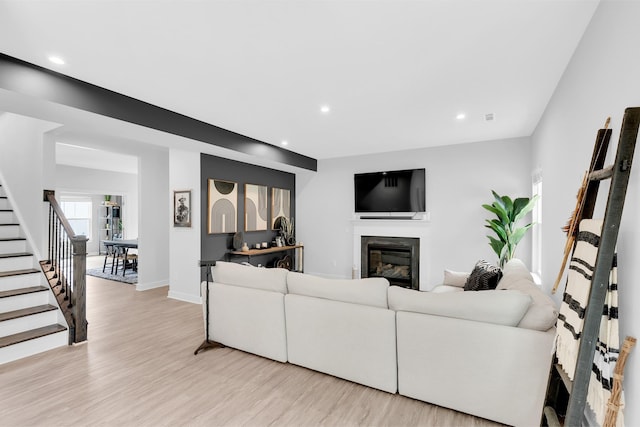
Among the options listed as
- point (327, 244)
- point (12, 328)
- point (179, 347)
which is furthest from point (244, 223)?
point (12, 328)

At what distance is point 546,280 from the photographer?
10.5 feet

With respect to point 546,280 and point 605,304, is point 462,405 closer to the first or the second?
point 605,304

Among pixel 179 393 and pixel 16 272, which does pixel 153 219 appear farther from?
pixel 179 393

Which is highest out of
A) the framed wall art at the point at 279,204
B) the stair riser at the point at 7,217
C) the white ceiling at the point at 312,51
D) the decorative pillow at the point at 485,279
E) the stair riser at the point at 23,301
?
the white ceiling at the point at 312,51

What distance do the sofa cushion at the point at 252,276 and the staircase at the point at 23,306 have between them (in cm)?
180

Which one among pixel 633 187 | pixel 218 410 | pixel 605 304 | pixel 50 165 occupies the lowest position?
pixel 218 410

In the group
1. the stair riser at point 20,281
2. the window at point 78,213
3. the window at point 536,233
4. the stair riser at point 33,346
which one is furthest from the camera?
the window at point 78,213

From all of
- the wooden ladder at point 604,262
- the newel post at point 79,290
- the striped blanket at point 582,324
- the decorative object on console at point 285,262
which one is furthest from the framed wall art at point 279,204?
the wooden ladder at point 604,262

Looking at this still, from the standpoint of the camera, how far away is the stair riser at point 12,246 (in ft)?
12.4

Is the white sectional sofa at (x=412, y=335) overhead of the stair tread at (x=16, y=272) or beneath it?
beneath

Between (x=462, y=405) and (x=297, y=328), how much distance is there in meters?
1.35

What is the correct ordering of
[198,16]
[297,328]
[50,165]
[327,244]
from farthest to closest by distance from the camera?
1. [327,244]
2. [50,165]
3. [297,328]
4. [198,16]

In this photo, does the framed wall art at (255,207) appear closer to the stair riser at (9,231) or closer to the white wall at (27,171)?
the white wall at (27,171)

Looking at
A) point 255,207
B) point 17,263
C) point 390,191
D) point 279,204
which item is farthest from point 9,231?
point 390,191
